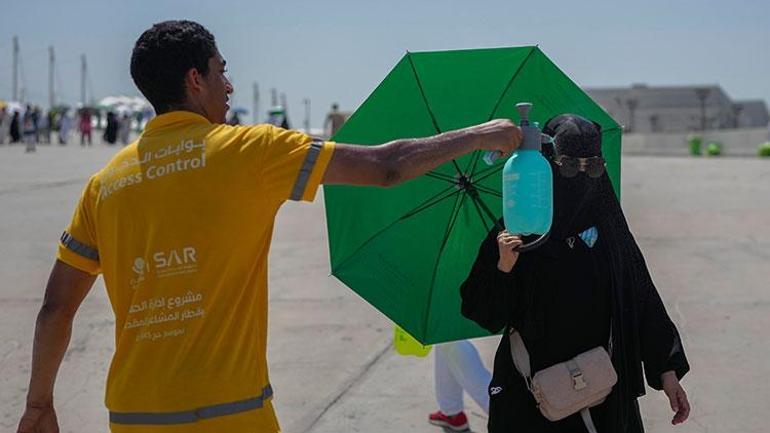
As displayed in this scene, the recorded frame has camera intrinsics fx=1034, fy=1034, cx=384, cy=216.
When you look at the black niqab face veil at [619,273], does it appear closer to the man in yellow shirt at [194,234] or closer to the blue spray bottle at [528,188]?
the blue spray bottle at [528,188]

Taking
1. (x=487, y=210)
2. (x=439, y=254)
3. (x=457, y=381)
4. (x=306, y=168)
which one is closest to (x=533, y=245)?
(x=487, y=210)

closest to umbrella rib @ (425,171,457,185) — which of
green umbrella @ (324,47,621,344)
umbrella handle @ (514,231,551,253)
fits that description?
green umbrella @ (324,47,621,344)

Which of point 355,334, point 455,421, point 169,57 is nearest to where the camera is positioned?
point 169,57

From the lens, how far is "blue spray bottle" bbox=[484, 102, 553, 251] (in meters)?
2.90

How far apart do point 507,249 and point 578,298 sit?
1.13 ft

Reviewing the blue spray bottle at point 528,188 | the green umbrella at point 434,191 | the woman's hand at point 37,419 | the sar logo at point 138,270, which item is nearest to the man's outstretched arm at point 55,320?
the woman's hand at point 37,419

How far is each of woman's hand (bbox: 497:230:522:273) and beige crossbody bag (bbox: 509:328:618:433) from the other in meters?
0.37

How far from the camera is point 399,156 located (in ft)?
8.82

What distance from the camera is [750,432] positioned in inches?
223

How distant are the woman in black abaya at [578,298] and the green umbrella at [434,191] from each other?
0.28 m

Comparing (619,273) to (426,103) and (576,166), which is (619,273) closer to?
(576,166)

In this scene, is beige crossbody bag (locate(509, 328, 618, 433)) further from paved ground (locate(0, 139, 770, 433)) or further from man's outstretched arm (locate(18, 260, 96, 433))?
paved ground (locate(0, 139, 770, 433))

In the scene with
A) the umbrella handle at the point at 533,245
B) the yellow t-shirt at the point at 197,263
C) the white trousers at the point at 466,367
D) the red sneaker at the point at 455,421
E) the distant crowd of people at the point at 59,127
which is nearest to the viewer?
the yellow t-shirt at the point at 197,263

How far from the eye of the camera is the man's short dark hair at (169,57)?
2684mm
